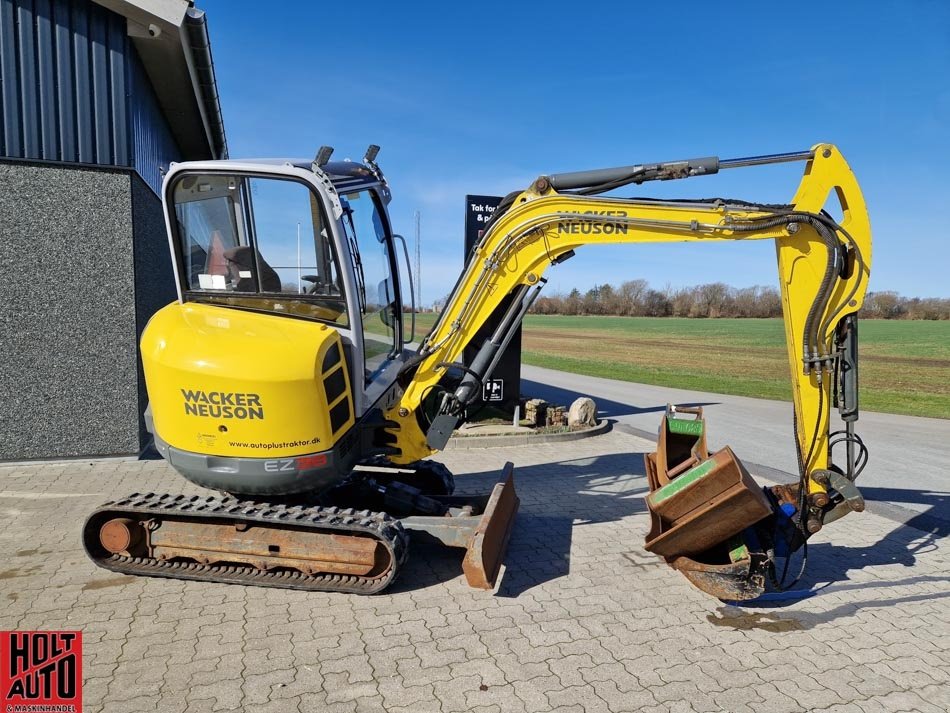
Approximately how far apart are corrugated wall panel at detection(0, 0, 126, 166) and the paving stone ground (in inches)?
172

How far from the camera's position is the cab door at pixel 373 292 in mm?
4918

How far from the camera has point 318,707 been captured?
10.7 ft

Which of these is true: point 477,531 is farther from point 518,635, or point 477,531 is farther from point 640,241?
point 640,241

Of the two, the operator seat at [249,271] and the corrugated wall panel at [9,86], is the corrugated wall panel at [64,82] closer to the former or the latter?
the corrugated wall panel at [9,86]

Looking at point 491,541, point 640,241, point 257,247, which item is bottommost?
point 491,541

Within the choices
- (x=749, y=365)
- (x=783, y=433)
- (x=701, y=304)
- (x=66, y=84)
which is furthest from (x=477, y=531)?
(x=701, y=304)

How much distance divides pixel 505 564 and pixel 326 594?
57.1 inches

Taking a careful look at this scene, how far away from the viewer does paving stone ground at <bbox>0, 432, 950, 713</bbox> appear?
11.2 feet

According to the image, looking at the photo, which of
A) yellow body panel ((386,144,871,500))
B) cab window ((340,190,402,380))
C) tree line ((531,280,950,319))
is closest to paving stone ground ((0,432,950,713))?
yellow body panel ((386,144,871,500))

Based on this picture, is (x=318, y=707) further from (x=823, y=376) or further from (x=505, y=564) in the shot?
(x=823, y=376)

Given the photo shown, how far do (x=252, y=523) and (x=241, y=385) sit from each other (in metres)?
1.10

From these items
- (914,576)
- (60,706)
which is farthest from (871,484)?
(60,706)

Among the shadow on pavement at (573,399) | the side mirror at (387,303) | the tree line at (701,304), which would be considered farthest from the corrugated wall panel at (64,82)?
the tree line at (701,304)

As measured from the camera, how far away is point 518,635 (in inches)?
159
